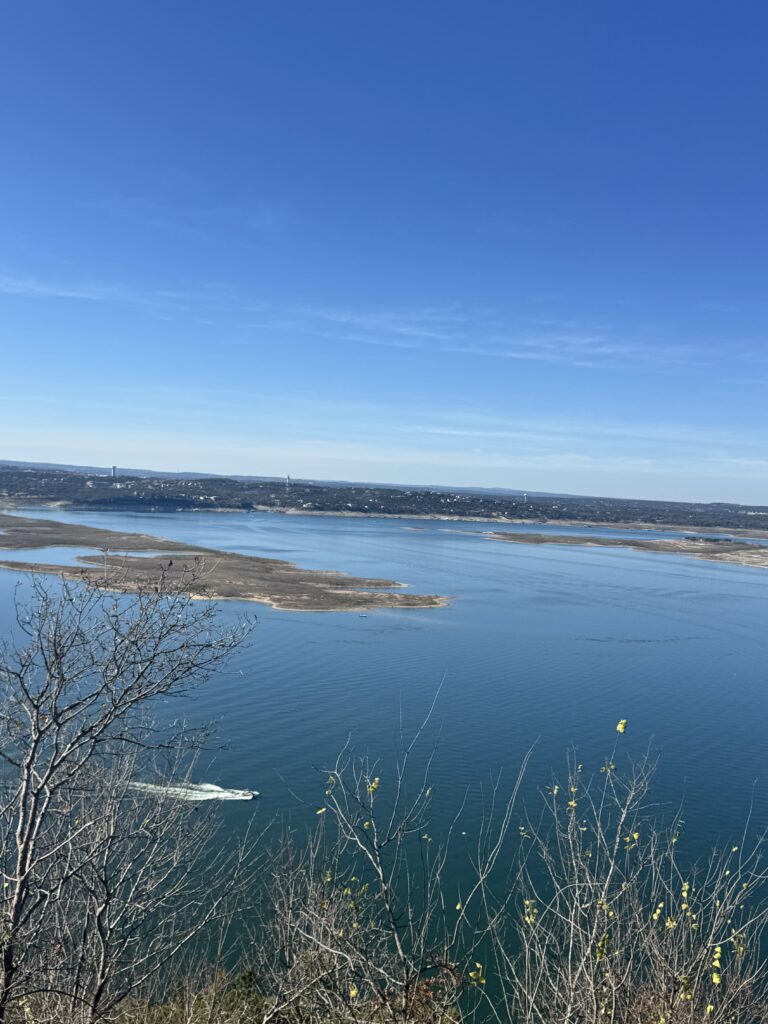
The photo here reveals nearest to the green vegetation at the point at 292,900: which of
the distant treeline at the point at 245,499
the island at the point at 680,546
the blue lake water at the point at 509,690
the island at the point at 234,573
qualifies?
the blue lake water at the point at 509,690

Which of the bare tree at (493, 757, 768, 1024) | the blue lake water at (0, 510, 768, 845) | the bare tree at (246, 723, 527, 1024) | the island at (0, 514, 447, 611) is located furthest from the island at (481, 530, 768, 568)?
the bare tree at (246, 723, 527, 1024)

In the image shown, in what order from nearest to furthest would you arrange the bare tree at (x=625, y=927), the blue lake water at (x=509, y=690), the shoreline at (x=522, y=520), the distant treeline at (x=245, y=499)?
the bare tree at (x=625, y=927)
the blue lake water at (x=509, y=690)
the distant treeline at (x=245, y=499)
the shoreline at (x=522, y=520)

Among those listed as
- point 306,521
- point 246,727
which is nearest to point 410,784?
point 246,727

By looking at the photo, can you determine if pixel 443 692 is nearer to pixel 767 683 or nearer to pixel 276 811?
pixel 276 811

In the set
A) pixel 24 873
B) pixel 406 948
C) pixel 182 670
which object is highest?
pixel 182 670

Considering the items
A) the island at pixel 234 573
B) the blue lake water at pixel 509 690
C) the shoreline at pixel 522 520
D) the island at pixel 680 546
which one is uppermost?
the shoreline at pixel 522 520

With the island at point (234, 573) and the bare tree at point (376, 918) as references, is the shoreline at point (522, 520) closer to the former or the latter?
the island at point (234, 573)
